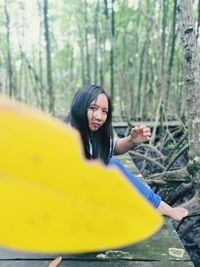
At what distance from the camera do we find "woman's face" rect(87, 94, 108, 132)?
172 centimetres

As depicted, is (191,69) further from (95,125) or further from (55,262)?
(55,262)

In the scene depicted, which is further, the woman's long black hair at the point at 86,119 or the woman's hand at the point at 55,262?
the woman's long black hair at the point at 86,119

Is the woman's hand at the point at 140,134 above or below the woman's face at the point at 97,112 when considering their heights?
below

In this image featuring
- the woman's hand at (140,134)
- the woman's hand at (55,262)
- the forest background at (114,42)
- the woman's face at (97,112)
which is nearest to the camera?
the woman's hand at (55,262)

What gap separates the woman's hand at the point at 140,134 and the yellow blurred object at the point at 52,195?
1760 mm

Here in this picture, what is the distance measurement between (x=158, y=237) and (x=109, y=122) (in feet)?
1.88

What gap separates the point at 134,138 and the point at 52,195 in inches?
72.7

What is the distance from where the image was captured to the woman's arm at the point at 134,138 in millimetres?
1932

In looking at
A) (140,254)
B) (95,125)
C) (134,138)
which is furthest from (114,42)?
(140,254)

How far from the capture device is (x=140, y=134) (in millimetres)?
1975

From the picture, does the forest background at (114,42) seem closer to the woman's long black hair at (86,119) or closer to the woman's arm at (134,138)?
the woman's arm at (134,138)

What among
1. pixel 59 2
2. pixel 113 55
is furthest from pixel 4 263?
pixel 59 2

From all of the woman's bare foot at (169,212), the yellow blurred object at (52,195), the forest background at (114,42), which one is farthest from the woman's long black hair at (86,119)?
the forest background at (114,42)

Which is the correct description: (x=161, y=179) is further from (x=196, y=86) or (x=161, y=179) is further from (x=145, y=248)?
(x=145, y=248)
